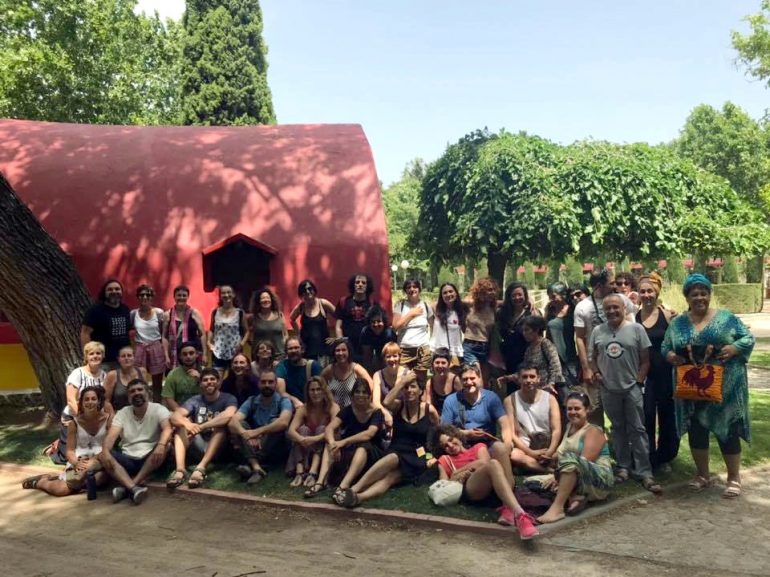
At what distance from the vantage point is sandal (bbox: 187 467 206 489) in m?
6.09

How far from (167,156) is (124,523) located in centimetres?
670

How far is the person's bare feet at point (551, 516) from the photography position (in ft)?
16.4

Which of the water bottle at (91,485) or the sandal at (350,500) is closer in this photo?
the sandal at (350,500)

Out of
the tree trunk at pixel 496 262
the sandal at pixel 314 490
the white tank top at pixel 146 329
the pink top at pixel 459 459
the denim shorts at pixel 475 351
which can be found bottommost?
the sandal at pixel 314 490

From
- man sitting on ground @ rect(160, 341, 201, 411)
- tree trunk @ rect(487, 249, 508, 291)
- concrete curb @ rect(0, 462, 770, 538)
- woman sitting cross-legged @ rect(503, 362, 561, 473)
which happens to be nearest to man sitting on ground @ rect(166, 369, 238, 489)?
man sitting on ground @ rect(160, 341, 201, 411)

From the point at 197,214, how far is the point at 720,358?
736 centimetres

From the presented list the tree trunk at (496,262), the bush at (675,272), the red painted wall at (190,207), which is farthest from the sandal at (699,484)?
the bush at (675,272)

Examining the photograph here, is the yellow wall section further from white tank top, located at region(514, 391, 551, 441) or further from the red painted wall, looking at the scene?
white tank top, located at region(514, 391, 551, 441)

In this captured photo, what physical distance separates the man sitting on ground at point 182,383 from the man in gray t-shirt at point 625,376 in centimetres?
389

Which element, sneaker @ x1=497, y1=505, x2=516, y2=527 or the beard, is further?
the beard

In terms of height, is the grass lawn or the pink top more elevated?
the pink top

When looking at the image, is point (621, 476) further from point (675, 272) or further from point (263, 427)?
A: point (675, 272)

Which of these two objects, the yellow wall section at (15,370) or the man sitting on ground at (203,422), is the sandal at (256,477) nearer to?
the man sitting on ground at (203,422)

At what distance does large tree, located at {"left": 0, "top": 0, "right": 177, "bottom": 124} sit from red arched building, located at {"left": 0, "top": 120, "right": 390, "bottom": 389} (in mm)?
9243
